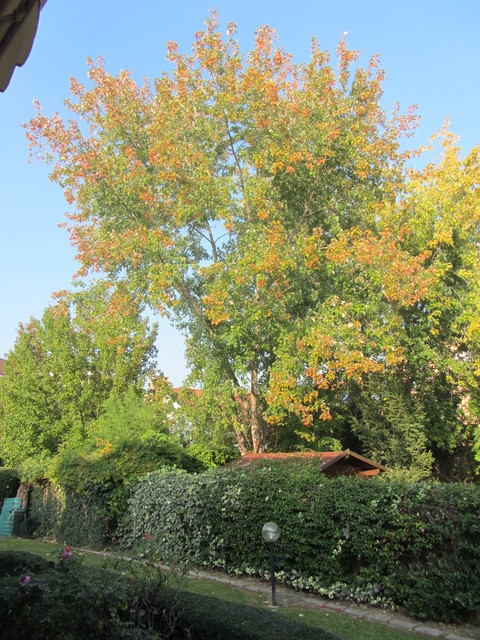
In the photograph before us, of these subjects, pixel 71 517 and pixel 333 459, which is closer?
pixel 333 459

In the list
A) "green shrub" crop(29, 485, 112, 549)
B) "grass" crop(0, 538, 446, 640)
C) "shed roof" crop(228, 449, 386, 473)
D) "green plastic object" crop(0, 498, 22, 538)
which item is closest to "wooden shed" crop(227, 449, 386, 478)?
"shed roof" crop(228, 449, 386, 473)

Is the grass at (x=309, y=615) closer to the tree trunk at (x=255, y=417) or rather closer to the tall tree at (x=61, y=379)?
the tree trunk at (x=255, y=417)

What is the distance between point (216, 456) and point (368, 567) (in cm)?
963

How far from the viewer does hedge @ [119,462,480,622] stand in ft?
23.3

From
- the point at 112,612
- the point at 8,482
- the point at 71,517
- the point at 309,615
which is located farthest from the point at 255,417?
the point at 112,612

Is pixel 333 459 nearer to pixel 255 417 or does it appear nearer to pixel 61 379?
pixel 255 417

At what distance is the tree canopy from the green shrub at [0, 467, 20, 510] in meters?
9.86

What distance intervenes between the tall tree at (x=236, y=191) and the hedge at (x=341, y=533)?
17.5 feet

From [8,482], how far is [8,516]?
153 inches

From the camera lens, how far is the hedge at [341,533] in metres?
7.09

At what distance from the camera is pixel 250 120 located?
17.6 m

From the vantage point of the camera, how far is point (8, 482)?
21.9 m

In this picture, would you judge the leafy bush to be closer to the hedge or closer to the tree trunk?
the hedge

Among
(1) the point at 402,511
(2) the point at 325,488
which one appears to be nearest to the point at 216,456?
(2) the point at 325,488
